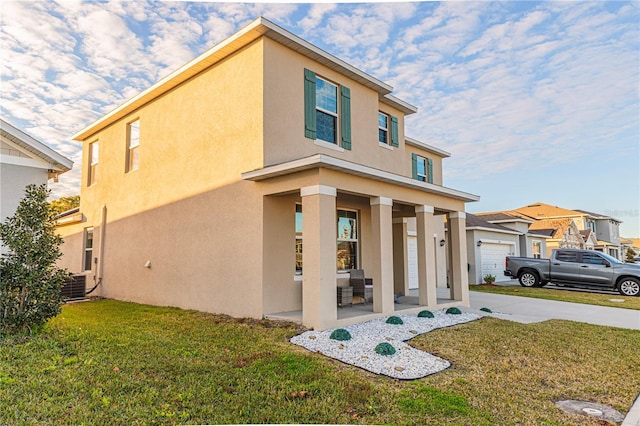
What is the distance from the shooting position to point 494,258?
842 inches

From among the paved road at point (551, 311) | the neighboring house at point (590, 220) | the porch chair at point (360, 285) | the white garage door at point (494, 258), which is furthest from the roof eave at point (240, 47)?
the neighboring house at point (590, 220)

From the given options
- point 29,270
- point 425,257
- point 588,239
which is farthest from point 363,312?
point 588,239

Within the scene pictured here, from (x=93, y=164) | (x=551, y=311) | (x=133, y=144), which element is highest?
(x=133, y=144)

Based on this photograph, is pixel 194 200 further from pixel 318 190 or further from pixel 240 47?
pixel 318 190

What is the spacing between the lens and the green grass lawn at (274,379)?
397 centimetres

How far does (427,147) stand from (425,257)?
28.8 feet

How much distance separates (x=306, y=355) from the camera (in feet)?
19.7

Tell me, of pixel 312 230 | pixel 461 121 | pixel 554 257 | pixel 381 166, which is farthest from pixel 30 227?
pixel 554 257

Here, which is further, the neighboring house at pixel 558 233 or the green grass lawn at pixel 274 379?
the neighboring house at pixel 558 233

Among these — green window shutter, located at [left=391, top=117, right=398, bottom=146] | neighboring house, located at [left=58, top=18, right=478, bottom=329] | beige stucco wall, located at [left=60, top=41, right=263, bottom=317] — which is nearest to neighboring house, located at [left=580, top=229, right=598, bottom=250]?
green window shutter, located at [left=391, top=117, right=398, bottom=146]

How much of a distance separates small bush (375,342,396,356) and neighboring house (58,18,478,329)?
1.48 meters

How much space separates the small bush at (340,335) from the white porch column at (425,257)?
3781 mm

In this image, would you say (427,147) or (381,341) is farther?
(427,147)

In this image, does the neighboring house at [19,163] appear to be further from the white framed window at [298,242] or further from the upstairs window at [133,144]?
the white framed window at [298,242]
